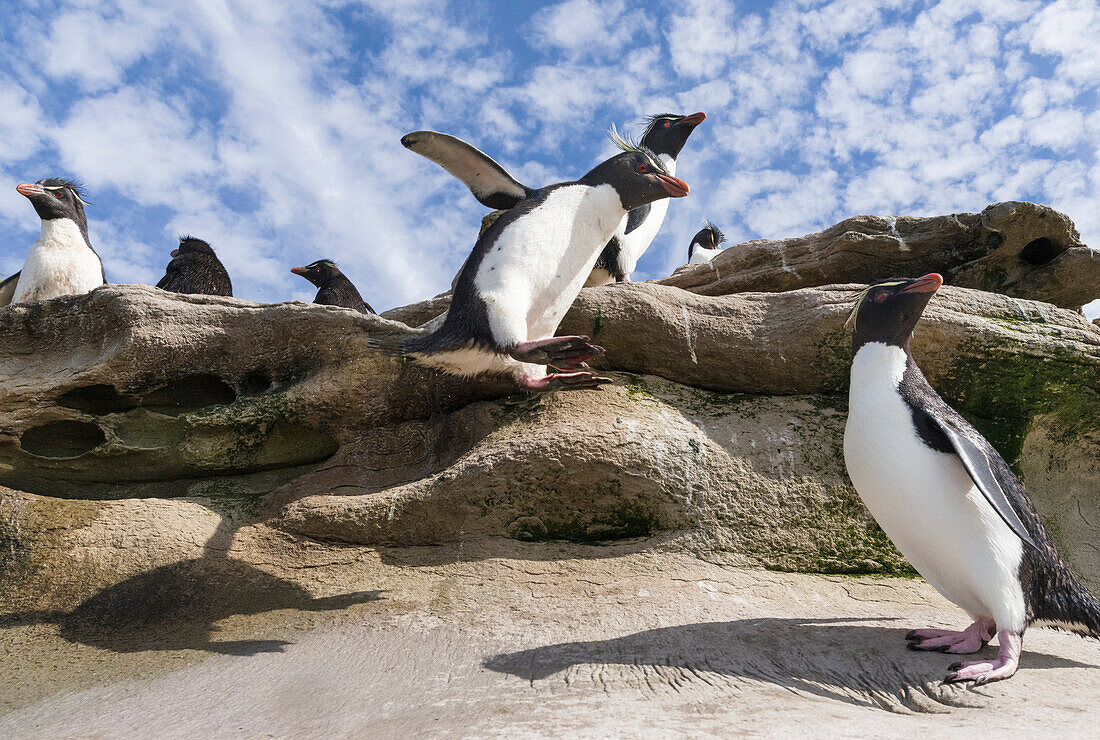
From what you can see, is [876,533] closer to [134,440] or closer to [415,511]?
[415,511]

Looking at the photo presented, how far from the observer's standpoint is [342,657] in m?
3.11

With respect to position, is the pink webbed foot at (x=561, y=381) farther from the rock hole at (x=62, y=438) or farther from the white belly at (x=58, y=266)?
the white belly at (x=58, y=266)

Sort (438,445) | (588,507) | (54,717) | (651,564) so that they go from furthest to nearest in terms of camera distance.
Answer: (438,445) < (588,507) < (651,564) < (54,717)

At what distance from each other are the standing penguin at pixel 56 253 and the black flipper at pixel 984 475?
6466 millimetres

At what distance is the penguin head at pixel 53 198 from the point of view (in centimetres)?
671

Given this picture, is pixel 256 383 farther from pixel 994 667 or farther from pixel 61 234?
pixel 994 667

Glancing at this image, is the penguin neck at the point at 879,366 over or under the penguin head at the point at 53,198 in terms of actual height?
under

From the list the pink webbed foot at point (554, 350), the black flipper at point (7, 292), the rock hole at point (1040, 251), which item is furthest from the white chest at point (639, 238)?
the black flipper at point (7, 292)

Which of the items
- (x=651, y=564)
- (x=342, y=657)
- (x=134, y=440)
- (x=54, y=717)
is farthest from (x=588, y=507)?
(x=134, y=440)

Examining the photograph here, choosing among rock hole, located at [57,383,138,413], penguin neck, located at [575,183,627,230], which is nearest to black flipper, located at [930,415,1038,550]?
penguin neck, located at [575,183,627,230]

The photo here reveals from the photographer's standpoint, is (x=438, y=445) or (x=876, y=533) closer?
(x=876, y=533)

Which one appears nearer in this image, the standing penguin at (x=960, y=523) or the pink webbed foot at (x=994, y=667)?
the pink webbed foot at (x=994, y=667)

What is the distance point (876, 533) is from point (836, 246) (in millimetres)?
2446

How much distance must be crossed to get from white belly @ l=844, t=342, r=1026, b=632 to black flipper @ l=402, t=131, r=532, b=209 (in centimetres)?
227
